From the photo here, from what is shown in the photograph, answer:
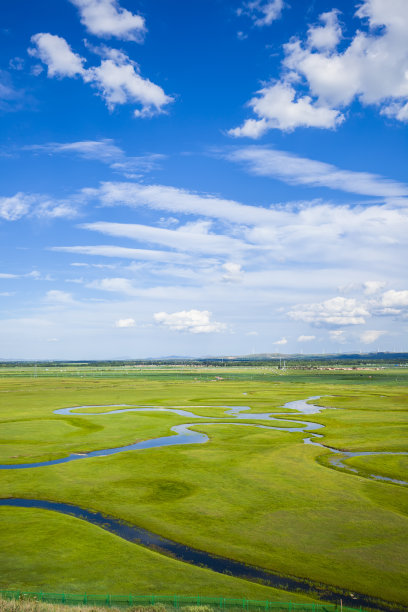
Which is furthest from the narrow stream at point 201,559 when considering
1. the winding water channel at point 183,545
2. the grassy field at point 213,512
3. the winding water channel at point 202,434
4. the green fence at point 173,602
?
the winding water channel at point 202,434

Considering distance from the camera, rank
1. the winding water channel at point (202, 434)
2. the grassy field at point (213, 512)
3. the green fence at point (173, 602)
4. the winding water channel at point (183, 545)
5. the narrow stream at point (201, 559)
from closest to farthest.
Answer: the green fence at point (173, 602)
the narrow stream at point (201, 559)
the winding water channel at point (183, 545)
the grassy field at point (213, 512)
the winding water channel at point (202, 434)

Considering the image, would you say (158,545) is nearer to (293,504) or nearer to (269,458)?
(293,504)

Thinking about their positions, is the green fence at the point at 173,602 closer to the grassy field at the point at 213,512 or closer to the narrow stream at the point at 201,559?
the grassy field at the point at 213,512

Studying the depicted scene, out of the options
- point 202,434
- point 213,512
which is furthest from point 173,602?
point 202,434

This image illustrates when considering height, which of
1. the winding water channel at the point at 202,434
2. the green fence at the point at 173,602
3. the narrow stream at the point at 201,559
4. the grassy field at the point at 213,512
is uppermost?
the green fence at the point at 173,602

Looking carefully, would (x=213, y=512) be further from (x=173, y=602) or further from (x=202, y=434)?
(x=202, y=434)

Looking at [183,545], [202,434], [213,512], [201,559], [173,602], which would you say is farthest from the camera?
[202,434]

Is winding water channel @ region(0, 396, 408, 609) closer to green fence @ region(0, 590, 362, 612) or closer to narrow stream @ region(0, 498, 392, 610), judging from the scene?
narrow stream @ region(0, 498, 392, 610)
